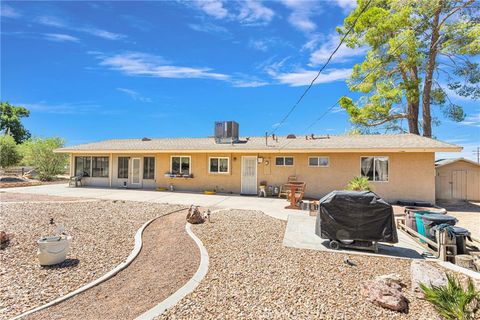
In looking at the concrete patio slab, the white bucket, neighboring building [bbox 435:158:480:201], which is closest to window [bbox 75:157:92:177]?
the white bucket

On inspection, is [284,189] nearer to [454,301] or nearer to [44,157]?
[454,301]

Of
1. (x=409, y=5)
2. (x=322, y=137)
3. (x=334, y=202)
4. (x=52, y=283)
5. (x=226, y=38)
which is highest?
(x=409, y=5)

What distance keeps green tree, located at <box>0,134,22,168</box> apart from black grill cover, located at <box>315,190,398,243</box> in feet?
101

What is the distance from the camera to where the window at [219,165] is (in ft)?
47.3

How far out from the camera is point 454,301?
2883 mm

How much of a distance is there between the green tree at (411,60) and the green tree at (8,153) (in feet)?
105

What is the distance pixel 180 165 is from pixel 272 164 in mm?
5890

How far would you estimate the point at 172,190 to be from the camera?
15117 mm

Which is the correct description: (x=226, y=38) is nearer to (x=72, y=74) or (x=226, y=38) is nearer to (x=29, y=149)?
(x=72, y=74)

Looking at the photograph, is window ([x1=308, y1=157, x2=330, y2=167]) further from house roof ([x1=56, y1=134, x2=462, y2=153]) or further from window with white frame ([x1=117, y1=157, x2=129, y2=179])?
window with white frame ([x1=117, y1=157, x2=129, y2=179])

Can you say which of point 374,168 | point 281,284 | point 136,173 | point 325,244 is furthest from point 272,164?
point 281,284

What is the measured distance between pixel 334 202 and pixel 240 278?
2.79 metres

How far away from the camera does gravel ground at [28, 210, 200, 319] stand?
10.2 feet

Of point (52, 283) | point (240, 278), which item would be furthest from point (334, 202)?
point (52, 283)
